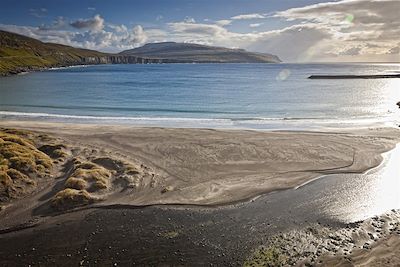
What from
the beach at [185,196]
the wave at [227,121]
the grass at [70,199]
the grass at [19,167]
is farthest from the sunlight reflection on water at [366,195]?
the grass at [19,167]

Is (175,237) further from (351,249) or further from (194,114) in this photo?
(194,114)

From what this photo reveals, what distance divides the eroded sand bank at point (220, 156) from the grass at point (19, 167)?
4955mm

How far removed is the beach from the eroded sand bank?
0.09 metres

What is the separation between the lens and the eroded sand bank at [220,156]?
23.4 metres

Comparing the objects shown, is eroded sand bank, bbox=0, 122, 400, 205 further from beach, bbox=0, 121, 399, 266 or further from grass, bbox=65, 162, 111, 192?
grass, bbox=65, 162, 111, 192

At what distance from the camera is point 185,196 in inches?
889

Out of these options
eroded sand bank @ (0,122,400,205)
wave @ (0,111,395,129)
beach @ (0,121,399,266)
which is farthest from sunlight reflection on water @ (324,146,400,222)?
wave @ (0,111,395,129)

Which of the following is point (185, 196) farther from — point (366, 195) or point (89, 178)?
point (366, 195)

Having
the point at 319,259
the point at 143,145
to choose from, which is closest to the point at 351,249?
the point at 319,259

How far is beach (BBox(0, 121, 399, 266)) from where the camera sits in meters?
16.8

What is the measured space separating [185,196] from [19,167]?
12.7 meters

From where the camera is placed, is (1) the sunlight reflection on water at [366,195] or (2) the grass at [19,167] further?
(2) the grass at [19,167]

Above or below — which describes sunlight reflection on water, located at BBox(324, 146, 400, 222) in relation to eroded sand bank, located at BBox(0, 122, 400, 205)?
below

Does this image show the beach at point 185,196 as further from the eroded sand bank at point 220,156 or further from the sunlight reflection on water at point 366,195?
the sunlight reflection on water at point 366,195
